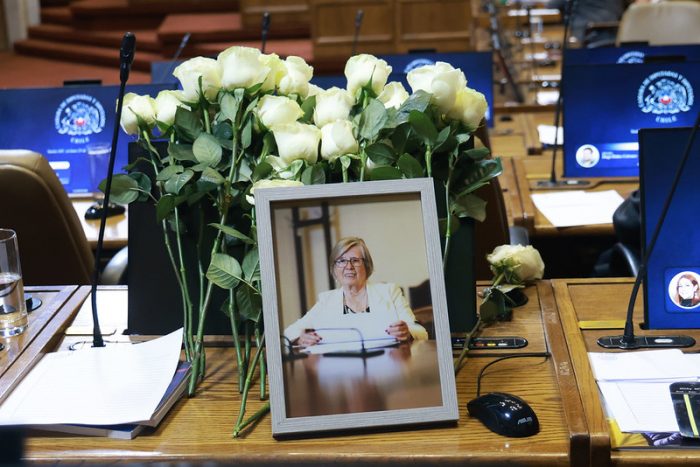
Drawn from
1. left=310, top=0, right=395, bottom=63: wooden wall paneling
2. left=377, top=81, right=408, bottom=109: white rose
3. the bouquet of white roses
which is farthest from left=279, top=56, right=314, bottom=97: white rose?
left=310, top=0, right=395, bottom=63: wooden wall paneling

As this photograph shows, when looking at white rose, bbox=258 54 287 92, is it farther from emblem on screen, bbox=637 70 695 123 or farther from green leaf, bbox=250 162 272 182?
emblem on screen, bbox=637 70 695 123

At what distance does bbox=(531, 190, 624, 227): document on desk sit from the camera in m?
2.54

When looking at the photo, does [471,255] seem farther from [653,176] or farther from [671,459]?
[671,459]

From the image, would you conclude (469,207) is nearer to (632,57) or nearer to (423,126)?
(423,126)

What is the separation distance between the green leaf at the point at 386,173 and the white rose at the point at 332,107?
0.37 ft

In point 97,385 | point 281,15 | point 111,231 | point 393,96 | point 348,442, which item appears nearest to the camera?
point 348,442

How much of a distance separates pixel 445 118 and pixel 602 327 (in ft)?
1.30

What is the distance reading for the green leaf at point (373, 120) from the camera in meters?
1.28

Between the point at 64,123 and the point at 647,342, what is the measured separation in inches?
78.5

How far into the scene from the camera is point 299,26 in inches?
298

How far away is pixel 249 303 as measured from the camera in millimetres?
1301

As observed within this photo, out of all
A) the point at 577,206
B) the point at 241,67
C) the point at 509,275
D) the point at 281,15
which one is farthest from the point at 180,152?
the point at 281,15

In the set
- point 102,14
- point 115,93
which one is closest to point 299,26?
point 102,14

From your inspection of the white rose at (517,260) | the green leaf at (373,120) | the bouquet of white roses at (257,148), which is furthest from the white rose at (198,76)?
the white rose at (517,260)
